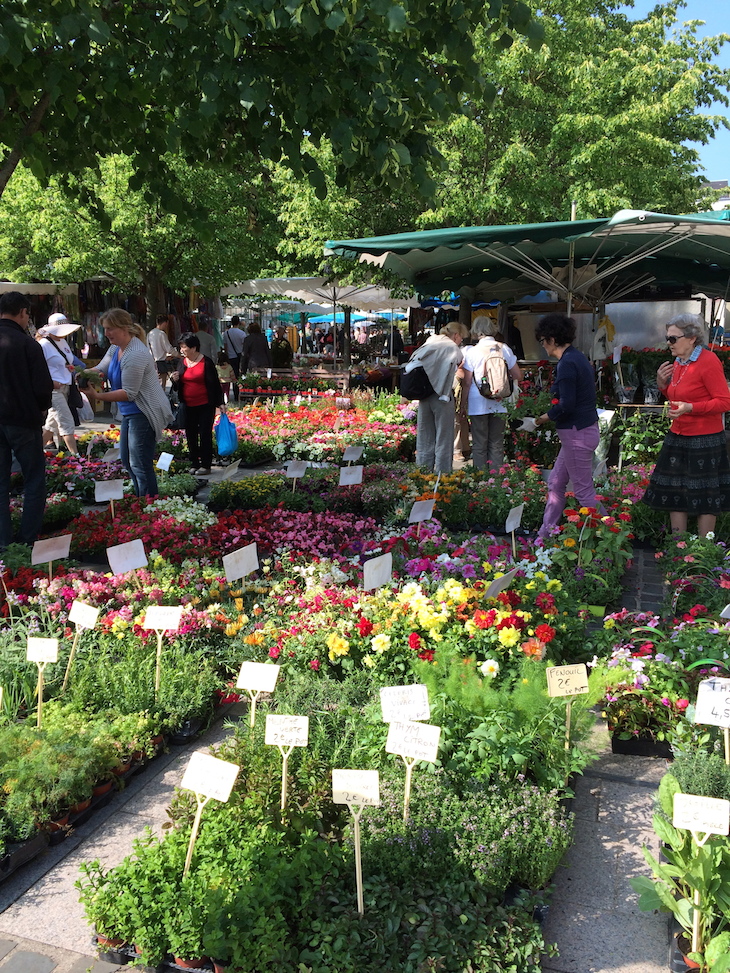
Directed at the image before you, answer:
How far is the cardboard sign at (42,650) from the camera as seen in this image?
11.4ft

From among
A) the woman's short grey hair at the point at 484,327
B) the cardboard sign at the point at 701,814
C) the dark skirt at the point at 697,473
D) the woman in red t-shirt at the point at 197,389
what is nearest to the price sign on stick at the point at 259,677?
the cardboard sign at the point at 701,814

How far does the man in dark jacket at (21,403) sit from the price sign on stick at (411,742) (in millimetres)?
4120

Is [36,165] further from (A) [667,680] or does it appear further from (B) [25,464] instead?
(A) [667,680]

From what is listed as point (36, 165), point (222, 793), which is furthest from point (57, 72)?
point (222, 793)

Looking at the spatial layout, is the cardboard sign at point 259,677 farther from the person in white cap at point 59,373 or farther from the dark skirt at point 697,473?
the person in white cap at point 59,373

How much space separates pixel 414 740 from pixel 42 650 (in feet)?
5.77

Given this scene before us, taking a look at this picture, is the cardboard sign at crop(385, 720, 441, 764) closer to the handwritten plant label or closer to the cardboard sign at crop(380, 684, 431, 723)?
the cardboard sign at crop(380, 684, 431, 723)

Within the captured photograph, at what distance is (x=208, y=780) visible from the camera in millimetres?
2574

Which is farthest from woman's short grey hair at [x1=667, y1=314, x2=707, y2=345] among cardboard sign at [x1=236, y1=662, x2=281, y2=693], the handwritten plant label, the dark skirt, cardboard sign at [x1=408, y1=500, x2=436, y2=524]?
cardboard sign at [x1=236, y1=662, x2=281, y2=693]

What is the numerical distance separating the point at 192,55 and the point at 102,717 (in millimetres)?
3407

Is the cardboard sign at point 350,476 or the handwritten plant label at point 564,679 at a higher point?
the cardboard sign at point 350,476

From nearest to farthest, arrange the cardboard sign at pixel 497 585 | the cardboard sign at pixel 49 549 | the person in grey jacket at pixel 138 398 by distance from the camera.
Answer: the cardboard sign at pixel 497 585
the cardboard sign at pixel 49 549
the person in grey jacket at pixel 138 398

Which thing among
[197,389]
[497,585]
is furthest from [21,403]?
[497,585]

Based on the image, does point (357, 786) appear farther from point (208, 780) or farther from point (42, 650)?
point (42, 650)
